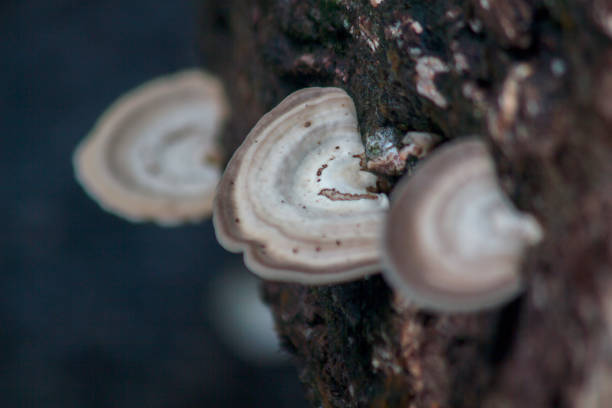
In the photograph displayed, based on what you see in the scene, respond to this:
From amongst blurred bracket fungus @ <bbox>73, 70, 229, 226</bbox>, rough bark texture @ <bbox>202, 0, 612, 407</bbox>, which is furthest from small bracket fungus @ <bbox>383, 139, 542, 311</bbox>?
blurred bracket fungus @ <bbox>73, 70, 229, 226</bbox>

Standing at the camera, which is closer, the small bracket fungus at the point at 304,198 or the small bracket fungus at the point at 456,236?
the small bracket fungus at the point at 456,236

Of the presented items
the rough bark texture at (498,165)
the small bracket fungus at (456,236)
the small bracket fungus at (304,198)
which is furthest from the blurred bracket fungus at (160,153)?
the small bracket fungus at (456,236)

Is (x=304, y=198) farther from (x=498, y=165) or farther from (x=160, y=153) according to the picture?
(x=160, y=153)

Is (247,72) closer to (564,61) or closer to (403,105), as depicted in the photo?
(403,105)

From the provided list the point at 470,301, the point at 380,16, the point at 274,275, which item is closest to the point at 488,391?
the point at 470,301

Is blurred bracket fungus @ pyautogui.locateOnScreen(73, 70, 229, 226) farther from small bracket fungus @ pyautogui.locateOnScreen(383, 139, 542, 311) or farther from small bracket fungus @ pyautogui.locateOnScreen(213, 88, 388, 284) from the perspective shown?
small bracket fungus @ pyautogui.locateOnScreen(383, 139, 542, 311)

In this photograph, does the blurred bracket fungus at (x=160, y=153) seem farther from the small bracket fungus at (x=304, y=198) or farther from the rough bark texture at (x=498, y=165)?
the small bracket fungus at (x=304, y=198)
